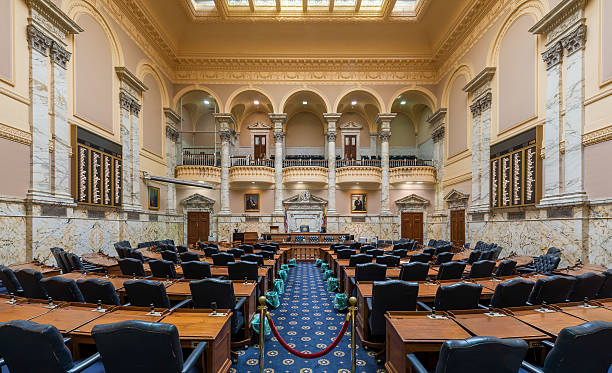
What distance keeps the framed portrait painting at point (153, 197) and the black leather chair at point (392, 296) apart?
13831 mm

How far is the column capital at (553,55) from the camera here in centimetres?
880

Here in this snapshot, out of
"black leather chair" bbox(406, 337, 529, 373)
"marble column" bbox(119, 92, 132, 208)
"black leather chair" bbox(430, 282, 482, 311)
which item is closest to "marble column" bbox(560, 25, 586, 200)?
"black leather chair" bbox(430, 282, 482, 311)

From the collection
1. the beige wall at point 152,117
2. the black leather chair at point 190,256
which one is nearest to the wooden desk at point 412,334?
the black leather chair at point 190,256

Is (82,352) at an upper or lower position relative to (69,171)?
lower

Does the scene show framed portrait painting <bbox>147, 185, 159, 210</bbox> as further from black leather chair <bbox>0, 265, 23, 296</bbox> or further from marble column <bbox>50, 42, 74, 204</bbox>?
black leather chair <bbox>0, 265, 23, 296</bbox>

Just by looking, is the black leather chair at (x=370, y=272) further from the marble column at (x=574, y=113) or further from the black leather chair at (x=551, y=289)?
the marble column at (x=574, y=113)

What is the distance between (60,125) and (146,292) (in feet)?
28.2

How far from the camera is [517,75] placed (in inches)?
422

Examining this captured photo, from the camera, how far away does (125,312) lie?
9.93ft

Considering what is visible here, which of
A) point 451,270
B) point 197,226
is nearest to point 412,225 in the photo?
point 197,226

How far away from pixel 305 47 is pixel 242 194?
961 centimetres

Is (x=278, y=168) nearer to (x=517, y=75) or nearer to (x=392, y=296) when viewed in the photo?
(x=517, y=75)

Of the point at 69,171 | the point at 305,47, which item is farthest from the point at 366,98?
the point at 69,171

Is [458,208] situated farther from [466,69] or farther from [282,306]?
[282,306]
